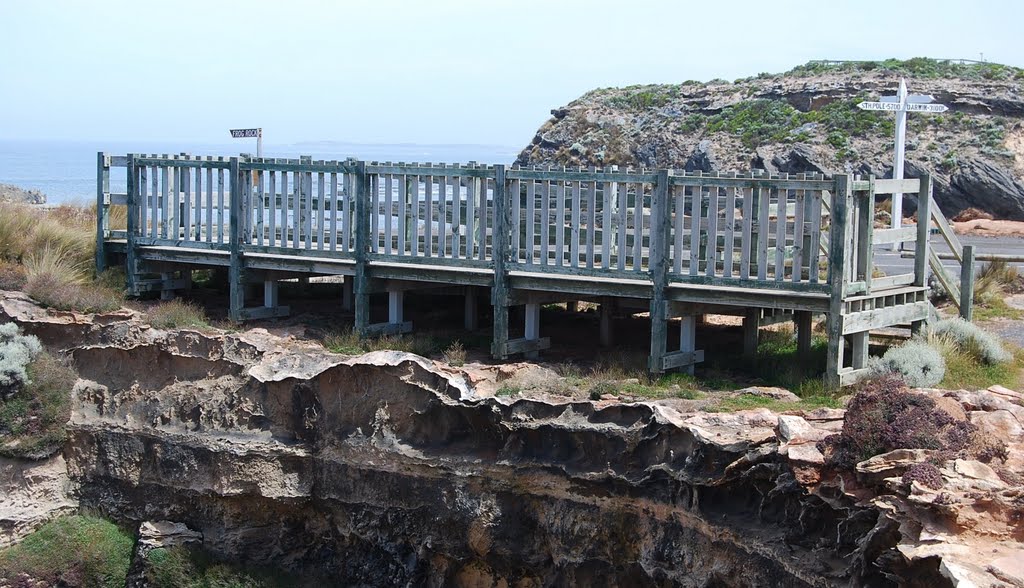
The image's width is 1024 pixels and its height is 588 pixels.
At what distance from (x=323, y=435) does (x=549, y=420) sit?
9.72 feet

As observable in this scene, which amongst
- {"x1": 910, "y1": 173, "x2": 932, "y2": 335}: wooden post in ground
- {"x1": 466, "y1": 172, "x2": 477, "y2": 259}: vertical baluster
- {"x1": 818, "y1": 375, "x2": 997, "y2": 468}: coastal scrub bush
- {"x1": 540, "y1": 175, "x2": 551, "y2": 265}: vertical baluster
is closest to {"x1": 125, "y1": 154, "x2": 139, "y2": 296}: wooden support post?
{"x1": 466, "y1": 172, "x2": 477, "y2": 259}: vertical baluster

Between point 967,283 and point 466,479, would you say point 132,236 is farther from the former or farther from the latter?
point 967,283

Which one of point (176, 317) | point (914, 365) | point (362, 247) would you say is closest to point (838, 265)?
point (914, 365)

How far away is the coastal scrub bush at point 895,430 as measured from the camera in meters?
9.36

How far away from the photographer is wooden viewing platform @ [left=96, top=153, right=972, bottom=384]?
12445 millimetres

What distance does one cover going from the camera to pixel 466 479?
12.7m

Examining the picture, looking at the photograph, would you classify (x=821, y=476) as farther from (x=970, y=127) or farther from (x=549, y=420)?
(x=970, y=127)

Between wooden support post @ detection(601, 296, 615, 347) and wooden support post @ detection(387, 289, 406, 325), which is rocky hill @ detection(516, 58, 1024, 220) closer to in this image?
wooden support post @ detection(601, 296, 615, 347)

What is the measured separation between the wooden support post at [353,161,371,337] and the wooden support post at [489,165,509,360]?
190 cm

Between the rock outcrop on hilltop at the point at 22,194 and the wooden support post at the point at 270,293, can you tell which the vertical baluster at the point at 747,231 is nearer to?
the wooden support post at the point at 270,293

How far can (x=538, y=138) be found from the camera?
53.5 m

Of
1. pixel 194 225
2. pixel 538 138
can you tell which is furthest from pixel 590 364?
pixel 538 138

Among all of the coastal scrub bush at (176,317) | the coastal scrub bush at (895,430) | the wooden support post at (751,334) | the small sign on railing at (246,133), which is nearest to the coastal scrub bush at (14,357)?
the coastal scrub bush at (176,317)

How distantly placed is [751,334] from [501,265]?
3013mm
